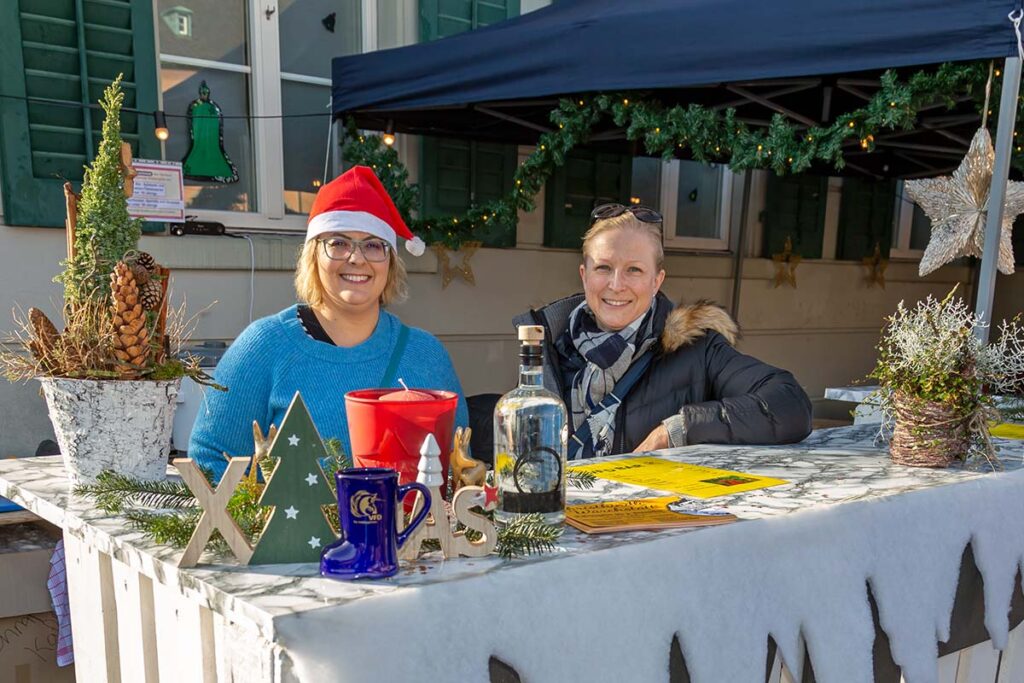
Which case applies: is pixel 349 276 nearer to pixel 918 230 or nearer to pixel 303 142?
pixel 303 142

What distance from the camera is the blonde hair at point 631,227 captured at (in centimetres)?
192

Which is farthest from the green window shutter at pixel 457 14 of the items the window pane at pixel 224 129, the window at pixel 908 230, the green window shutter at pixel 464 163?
the window at pixel 908 230

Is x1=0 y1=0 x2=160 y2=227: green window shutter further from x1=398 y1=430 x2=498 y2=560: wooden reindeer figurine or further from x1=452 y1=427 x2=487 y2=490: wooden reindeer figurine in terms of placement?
x1=398 y1=430 x2=498 y2=560: wooden reindeer figurine

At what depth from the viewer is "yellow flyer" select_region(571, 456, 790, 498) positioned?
1369 millimetres

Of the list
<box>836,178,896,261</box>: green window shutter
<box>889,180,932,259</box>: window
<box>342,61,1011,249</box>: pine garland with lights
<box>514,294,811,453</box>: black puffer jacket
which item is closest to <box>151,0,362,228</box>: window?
<box>342,61,1011,249</box>: pine garland with lights

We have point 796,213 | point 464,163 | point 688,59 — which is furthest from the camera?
point 796,213

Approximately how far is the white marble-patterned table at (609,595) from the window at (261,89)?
321 centimetres

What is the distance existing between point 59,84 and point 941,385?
3.90 meters

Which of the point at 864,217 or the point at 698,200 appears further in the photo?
the point at 864,217

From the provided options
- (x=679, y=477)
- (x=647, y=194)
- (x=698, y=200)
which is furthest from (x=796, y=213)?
(x=679, y=477)

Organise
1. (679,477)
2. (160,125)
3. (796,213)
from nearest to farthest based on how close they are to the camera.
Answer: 1. (679,477)
2. (160,125)
3. (796,213)

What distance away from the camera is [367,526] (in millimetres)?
880

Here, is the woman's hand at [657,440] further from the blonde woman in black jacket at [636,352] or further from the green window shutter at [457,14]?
the green window shutter at [457,14]

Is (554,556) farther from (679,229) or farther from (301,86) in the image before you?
(679,229)
